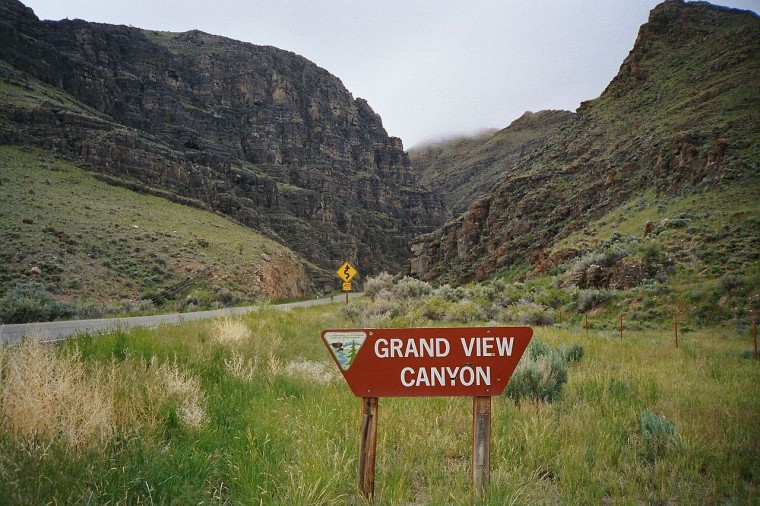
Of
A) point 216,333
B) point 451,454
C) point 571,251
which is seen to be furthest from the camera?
point 571,251

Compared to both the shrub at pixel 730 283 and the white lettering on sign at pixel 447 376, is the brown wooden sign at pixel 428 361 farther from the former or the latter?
the shrub at pixel 730 283

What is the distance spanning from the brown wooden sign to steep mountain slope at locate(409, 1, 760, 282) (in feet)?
78.3

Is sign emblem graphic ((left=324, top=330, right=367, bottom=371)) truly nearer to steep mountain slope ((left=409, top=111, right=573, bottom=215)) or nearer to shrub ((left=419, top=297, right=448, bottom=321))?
shrub ((left=419, top=297, right=448, bottom=321))

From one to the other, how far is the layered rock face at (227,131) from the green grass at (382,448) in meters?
58.6

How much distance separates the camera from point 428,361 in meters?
2.83

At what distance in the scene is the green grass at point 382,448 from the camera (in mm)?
2889

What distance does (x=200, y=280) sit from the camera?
34.5 metres

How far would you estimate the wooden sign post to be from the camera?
2.83 metres

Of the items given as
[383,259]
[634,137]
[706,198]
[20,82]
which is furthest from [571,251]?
[383,259]

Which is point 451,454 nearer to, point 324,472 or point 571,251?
point 324,472

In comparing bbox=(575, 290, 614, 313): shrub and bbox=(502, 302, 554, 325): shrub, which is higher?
bbox=(575, 290, 614, 313): shrub

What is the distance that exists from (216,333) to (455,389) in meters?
7.01

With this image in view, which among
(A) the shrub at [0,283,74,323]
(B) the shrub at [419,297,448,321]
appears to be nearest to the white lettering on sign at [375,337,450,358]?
(B) the shrub at [419,297,448,321]

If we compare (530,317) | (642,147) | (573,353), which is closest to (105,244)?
(530,317)
